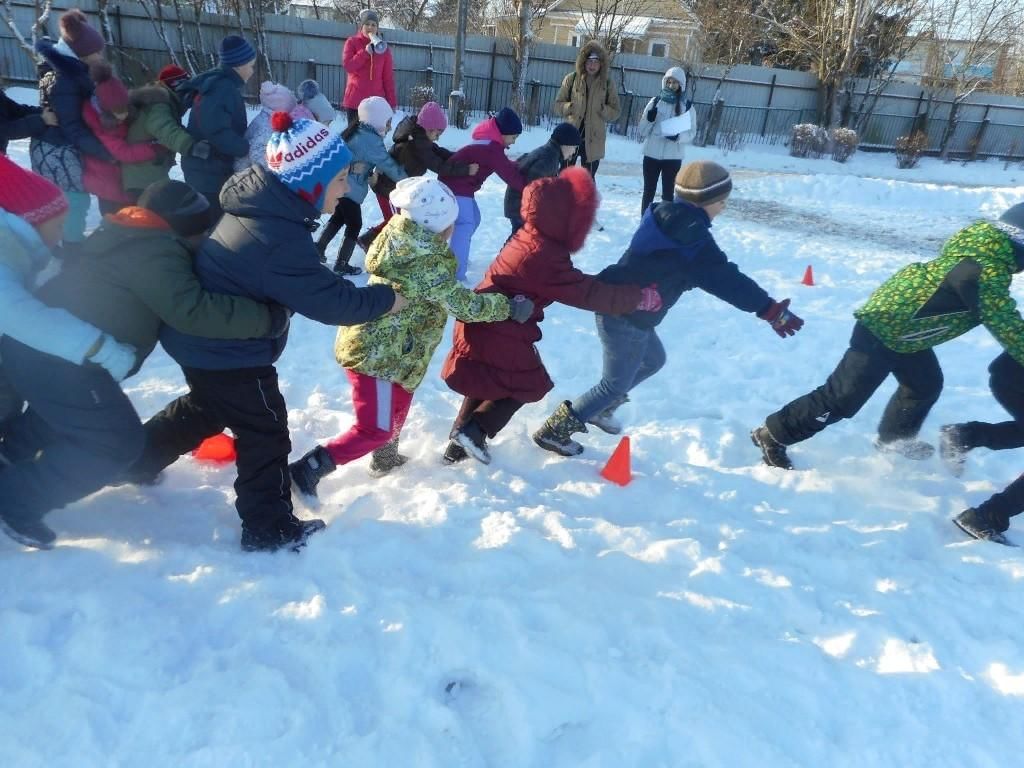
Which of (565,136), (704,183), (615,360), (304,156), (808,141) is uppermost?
(304,156)

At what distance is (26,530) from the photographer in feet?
8.97

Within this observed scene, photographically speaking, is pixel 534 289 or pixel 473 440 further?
pixel 473 440

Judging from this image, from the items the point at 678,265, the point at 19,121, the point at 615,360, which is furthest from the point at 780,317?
the point at 19,121

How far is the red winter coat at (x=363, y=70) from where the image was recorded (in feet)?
26.7

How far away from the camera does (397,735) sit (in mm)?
2154

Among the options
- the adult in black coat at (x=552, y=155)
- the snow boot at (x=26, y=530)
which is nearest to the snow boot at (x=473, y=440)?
the snow boot at (x=26, y=530)

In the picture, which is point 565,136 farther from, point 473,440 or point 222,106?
point 473,440

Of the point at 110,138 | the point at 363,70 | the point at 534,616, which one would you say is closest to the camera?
the point at 534,616

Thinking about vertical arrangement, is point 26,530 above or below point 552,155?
below

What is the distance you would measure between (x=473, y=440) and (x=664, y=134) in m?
6.27

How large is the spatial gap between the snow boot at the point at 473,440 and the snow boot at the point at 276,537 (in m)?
1.00

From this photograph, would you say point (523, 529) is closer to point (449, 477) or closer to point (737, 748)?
point (449, 477)

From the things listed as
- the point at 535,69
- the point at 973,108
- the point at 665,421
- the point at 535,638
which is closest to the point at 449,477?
the point at 535,638

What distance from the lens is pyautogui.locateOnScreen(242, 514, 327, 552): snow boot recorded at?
115 inches
